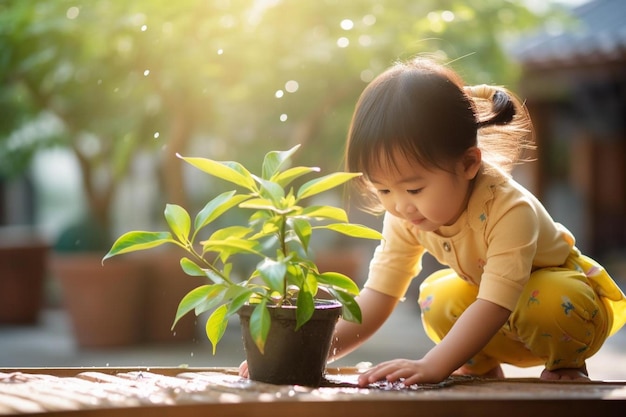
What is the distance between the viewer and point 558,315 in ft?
6.38

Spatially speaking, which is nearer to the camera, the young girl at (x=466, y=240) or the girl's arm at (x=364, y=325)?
the young girl at (x=466, y=240)

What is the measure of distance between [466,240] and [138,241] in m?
0.72

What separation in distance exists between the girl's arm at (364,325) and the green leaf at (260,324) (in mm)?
428

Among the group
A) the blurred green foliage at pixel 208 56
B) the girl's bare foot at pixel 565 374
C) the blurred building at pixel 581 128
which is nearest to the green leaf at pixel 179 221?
the girl's bare foot at pixel 565 374

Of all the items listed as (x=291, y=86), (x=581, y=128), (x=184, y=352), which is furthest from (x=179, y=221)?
(x=581, y=128)

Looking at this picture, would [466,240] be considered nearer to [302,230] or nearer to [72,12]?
[302,230]

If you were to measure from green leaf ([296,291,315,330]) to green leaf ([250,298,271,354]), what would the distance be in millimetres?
53

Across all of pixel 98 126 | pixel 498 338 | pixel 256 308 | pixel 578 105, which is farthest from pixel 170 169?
pixel 578 105

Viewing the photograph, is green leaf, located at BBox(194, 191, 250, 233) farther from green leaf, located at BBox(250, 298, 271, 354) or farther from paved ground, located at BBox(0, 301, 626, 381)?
paved ground, located at BBox(0, 301, 626, 381)

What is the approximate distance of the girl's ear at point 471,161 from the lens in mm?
1861

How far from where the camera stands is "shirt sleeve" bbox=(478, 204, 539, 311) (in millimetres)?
1754

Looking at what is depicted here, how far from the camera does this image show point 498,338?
6.98 ft

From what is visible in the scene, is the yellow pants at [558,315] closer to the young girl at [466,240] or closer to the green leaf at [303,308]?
the young girl at [466,240]

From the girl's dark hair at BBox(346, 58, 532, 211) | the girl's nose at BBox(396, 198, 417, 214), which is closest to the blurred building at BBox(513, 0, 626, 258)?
the girl's dark hair at BBox(346, 58, 532, 211)
